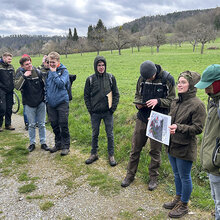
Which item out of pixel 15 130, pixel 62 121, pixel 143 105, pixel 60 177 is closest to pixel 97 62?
pixel 143 105

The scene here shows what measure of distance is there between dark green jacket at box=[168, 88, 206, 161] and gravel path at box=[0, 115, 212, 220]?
1.12 meters

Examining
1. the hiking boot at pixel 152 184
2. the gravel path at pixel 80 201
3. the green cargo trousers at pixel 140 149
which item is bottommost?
the gravel path at pixel 80 201

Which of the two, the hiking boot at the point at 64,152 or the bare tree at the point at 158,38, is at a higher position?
the bare tree at the point at 158,38

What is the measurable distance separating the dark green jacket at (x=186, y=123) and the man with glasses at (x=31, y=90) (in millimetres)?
3925

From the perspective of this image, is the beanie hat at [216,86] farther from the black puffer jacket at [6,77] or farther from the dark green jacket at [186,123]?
the black puffer jacket at [6,77]

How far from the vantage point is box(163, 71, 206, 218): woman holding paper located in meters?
3.14

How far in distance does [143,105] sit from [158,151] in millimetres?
1020

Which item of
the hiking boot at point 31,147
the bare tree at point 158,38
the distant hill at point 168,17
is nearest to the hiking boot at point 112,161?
the hiking boot at point 31,147

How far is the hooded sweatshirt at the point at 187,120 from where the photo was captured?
313 cm

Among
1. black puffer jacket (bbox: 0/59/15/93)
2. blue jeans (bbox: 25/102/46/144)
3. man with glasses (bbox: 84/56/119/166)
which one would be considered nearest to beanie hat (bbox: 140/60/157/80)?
man with glasses (bbox: 84/56/119/166)

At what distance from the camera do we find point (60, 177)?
15.6 ft

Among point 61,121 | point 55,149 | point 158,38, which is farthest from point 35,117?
point 158,38

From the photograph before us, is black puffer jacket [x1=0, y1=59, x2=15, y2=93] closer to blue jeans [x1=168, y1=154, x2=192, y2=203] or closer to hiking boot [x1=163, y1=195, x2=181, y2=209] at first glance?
blue jeans [x1=168, y1=154, x2=192, y2=203]

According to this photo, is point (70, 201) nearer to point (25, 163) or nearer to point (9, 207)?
point (9, 207)
